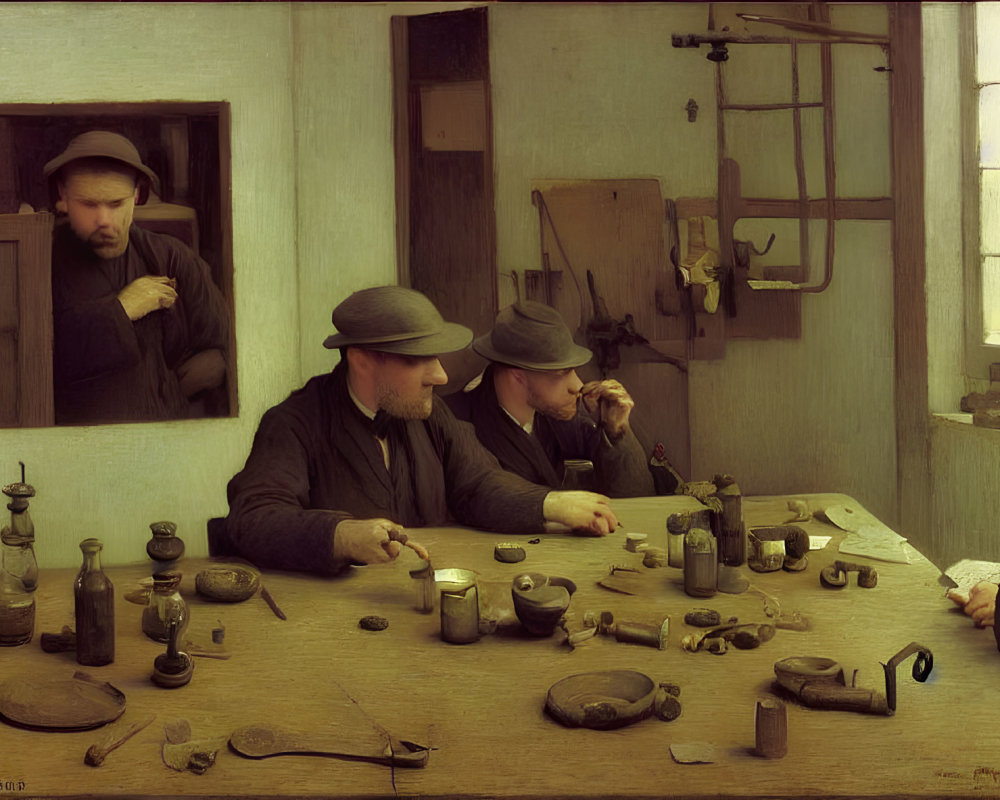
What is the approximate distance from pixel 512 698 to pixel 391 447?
1.37 metres

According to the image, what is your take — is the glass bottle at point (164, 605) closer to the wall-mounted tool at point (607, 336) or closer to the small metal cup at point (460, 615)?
the small metal cup at point (460, 615)

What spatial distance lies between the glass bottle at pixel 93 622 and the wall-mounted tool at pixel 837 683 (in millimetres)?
1373

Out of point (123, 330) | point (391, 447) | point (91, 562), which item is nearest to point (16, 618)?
point (91, 562)

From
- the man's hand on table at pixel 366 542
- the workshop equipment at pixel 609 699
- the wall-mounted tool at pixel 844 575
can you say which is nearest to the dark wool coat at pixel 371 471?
the man's hand on table at pixel 366 542

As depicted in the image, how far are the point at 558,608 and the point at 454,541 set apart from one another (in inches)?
33.0

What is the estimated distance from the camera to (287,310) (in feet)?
11.1

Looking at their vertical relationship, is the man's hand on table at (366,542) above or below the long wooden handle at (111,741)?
above

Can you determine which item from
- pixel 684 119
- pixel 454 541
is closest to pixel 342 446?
pixel 454 541

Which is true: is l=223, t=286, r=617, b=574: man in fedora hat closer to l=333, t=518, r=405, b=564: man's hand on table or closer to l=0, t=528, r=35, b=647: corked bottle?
l=333, t=518, r=405, b=564: man's hand on table

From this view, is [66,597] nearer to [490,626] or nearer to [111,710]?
[111,710]

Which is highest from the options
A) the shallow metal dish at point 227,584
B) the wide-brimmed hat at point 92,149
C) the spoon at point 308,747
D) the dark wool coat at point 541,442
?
the wide-brimmed hat at point 92,149

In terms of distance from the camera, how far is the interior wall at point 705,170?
10.9 feet

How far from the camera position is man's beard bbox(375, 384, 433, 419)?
3326mm

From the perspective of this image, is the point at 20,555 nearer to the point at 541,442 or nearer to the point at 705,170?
the point at 541,442
